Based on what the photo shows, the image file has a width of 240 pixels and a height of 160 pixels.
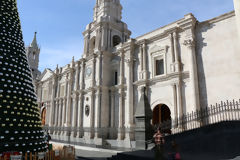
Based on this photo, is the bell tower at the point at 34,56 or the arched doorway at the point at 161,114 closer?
the arched doorway at the point at 161,114

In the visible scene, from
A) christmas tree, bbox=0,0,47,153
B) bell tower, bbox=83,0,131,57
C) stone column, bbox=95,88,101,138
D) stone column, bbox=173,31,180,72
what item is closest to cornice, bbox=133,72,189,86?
stone column, bbox=173,31,180,72

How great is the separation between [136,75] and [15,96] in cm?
1232

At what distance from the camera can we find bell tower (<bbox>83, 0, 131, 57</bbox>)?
22094 millimetres

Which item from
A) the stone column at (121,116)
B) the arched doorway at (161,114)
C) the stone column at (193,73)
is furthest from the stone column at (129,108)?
the stone column at (193,73)

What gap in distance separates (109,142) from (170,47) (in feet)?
34.6

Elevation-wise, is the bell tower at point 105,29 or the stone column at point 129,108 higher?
the bell tower at point 105,29

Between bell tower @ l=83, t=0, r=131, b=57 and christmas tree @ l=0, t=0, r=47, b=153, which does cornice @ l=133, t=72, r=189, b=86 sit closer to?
bell tower @ l=83, t=0, r=131, b=57

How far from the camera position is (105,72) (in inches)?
806

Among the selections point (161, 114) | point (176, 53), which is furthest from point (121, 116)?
point (176, 53)

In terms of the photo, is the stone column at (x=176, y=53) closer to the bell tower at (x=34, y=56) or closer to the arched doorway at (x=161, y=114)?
the arched doorway at (x=161, y=114)

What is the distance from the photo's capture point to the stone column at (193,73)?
1298 centimetres

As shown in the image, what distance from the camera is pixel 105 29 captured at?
73.3ft

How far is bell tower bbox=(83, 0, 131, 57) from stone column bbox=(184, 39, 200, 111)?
33.2 feet

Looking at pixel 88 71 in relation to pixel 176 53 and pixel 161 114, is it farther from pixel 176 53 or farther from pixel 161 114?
pixel 176 53
